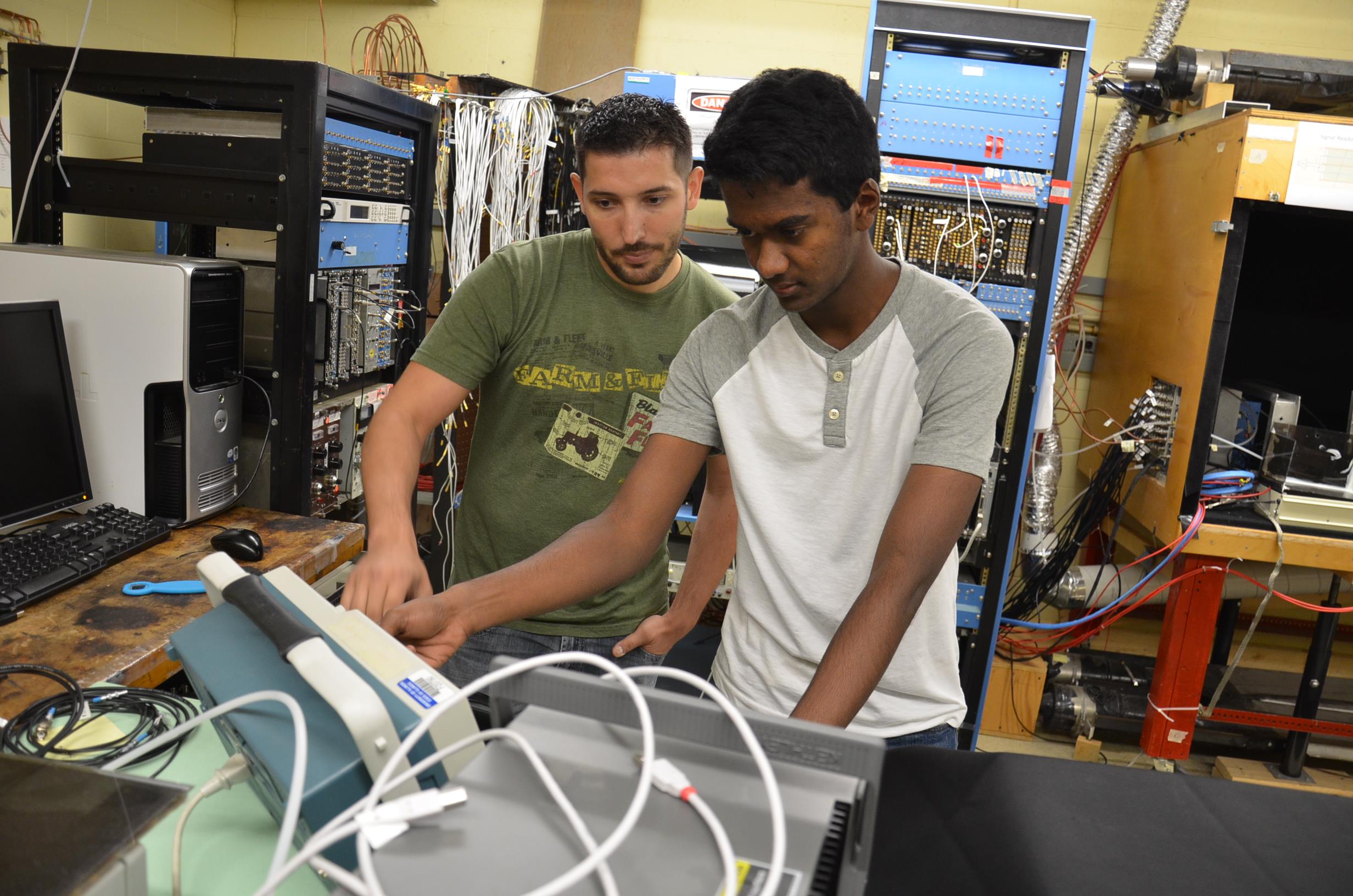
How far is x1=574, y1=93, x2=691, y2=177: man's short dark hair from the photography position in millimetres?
1552

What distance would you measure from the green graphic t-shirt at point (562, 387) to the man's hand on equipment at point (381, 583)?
0.47 meters

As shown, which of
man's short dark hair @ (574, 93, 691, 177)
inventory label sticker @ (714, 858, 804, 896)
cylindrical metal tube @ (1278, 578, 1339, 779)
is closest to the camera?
inventory label sticker @ (714, 858, 804, 896)

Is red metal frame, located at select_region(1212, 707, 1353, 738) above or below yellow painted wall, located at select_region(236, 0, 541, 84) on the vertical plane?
below

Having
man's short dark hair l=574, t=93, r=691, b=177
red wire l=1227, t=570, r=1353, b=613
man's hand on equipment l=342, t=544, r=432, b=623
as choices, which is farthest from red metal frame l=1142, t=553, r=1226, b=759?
man's hand on equipment l=342, t=544, r=432, b=623

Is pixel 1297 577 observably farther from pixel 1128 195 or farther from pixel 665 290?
pixel 665 290

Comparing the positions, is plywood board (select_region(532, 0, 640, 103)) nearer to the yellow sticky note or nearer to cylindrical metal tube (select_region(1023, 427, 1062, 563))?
cylindrical metal tube (select_region(1023, 427, 1062, 563))

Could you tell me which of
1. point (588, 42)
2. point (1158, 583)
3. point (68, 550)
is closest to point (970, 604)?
point (1158, 583)

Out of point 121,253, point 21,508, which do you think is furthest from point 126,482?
point 121,253

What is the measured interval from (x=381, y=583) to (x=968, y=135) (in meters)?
2.36

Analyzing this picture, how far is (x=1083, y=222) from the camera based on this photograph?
3318mm

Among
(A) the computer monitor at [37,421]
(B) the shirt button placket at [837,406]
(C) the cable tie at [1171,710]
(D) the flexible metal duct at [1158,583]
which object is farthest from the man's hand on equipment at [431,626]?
(D) the flexible metal duct at [1158,583]

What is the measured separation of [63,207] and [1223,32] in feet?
12.5

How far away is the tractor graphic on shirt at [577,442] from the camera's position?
1.65 meters

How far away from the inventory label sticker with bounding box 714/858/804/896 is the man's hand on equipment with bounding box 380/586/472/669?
597 millimetres
